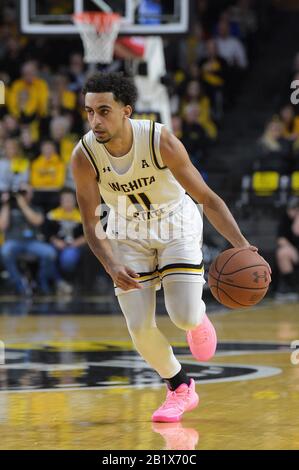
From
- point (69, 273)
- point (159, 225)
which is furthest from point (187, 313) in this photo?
point (69, 273)

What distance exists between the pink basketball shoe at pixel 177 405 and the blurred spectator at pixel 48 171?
9.39 meters

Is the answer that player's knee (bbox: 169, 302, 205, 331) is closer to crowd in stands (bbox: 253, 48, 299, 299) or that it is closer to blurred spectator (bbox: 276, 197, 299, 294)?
crowd in stands (bbox: 253, 48, 299, 299)

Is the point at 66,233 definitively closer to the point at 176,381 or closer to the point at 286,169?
the point at 286,169

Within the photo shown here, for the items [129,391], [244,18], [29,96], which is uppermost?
[244,18]

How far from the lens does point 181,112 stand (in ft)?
54.9

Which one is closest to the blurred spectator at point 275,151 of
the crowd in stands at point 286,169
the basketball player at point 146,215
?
the crowd in stands at point 286,169

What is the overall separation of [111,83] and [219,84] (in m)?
12.7

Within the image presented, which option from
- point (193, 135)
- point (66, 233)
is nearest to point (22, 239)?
point (66, 233)

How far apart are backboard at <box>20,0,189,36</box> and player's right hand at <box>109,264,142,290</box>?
8.05 m

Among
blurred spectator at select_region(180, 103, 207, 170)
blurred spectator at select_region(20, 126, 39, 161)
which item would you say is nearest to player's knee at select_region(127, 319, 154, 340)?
blurred spectator at select_region(180, 103, 207, 170)

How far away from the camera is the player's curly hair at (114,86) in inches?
211

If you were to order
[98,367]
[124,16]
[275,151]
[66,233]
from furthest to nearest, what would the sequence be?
[275,151]
[66,233]
[124,16]
[98,367]

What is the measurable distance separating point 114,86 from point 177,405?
1.64 meters

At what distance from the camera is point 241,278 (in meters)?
5.46
